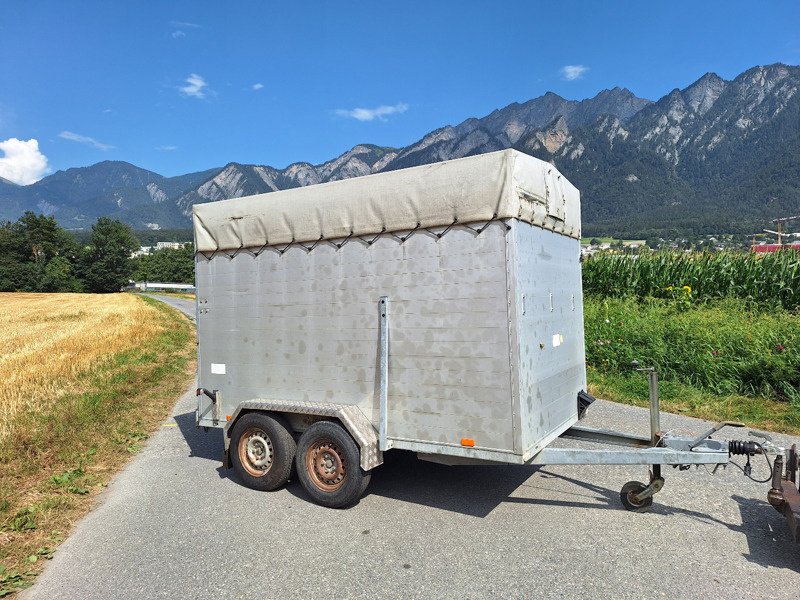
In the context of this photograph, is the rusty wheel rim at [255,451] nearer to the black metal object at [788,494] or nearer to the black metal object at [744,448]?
the black metal object at [744,448]

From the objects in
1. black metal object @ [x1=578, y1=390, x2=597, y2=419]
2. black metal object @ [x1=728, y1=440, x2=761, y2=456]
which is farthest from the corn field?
black metal object @ [x1=728, y1=440, x2=761, y2=456]

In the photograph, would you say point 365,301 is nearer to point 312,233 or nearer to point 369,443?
point 312,233

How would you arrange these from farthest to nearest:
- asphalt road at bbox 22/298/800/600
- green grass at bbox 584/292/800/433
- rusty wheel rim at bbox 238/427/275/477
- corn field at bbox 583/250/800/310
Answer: corn field at bbox 583/250/800/310
green grass at bbox 584/292/800/433
rusty wheel rim at bbox 238/427/275/477
asphalt road at bbox 22/298/800/600

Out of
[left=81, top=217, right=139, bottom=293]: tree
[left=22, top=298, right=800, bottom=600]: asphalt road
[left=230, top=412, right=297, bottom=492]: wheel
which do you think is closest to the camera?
[left=22, top=298, right=800, bottom=600]: asphalt road

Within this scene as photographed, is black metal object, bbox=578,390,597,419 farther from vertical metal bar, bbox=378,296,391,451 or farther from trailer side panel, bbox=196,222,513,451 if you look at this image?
vertical metal bar, bbox=378,296,391,451

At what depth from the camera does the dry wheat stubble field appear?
4.73 metres

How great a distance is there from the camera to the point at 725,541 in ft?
13.7

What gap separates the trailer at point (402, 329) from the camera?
434cm

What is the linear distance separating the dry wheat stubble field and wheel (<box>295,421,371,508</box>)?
87.5 inches

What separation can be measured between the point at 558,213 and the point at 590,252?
9935 mm

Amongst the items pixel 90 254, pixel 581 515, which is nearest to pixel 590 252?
pixel 581 515

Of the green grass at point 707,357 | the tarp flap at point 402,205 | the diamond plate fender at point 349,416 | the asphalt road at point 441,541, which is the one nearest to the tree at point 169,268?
the green grass at point 707,357

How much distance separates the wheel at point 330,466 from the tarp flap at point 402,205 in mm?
1954

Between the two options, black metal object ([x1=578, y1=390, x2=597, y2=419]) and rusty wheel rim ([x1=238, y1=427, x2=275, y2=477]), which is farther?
black metal object ([x1=578, y1=390, x2=597, y2=419])
